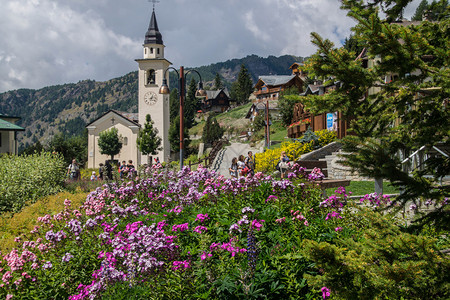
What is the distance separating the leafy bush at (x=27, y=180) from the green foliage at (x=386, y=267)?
37.9 feet

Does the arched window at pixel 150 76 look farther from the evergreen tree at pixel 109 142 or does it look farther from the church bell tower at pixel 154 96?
the evergreen tree at pixel 109 142

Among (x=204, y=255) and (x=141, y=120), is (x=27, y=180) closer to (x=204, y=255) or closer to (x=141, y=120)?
(x=204, y=255)

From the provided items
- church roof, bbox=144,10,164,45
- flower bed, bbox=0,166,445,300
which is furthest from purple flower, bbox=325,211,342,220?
church roof, bbox=144,10,164,45

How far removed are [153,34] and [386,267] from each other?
6925cm

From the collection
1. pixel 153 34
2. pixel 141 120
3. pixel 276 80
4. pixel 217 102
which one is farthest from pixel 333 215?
pixel 217 102

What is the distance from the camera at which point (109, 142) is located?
62312mm

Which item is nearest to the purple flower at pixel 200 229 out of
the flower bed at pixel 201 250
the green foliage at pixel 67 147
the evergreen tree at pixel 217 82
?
the flower bed at pixel 201 250

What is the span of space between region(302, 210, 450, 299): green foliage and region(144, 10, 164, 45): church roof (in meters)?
67.8

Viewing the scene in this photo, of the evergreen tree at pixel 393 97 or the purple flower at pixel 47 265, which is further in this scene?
the purple flower at pixel 47 265

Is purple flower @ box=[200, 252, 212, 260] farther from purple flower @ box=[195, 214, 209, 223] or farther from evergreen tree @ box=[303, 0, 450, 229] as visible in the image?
evergreen tree @ box=[303, 0, 450, 229]

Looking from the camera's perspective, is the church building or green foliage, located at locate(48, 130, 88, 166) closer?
green foliage, located at locate(48, 130, 88, 166)

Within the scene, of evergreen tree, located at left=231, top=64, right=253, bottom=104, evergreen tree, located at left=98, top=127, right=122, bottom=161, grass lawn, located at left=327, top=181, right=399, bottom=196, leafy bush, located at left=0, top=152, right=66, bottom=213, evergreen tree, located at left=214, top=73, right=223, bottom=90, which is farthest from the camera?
evergreen tree, located at left=214, top=73, right=223, bottom=90

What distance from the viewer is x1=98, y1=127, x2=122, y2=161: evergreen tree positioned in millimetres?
62062

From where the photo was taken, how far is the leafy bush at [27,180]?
41.2 feet
